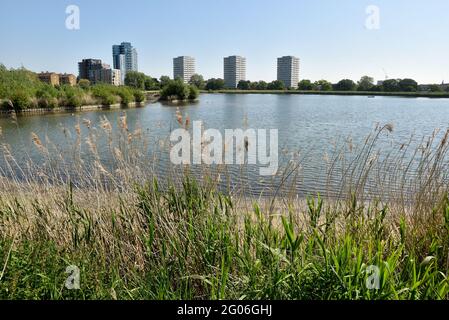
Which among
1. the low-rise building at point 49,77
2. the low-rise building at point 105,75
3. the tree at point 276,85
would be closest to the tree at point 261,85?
the tree at point 276,85

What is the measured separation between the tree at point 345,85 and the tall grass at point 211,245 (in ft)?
329

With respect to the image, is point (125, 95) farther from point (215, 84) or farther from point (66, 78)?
point (215, 84)

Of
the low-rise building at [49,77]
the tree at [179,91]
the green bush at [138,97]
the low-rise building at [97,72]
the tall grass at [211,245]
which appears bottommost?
the tall grass at [211,245]

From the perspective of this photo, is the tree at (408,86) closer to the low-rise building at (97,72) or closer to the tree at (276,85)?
the tree at (276,85)

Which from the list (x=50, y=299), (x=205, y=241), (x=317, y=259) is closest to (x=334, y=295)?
(x=317, y=259)

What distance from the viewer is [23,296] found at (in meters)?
2.54

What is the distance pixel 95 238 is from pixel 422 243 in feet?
9.92

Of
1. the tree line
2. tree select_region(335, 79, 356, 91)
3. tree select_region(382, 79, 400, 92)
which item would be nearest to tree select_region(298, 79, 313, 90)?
the tree line

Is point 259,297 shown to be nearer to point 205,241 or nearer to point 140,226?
point 205,241

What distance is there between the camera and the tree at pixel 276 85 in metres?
103

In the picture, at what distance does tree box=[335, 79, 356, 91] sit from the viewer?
96438mm

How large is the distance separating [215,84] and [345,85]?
3762cm

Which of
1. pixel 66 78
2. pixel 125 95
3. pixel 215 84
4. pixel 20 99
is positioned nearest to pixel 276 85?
pixel 215 84

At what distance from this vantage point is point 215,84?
99250 mm
